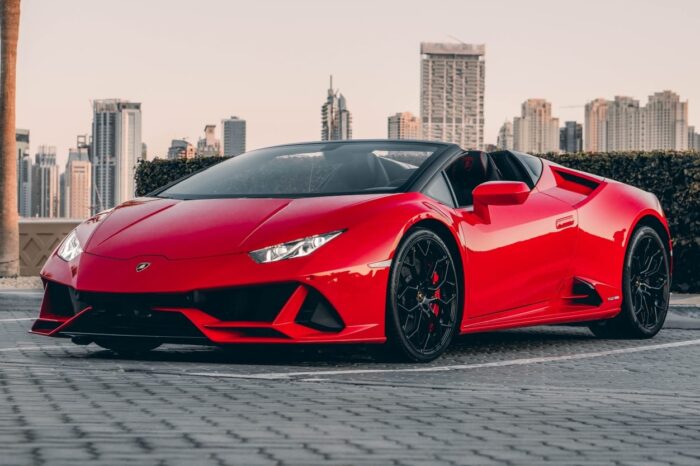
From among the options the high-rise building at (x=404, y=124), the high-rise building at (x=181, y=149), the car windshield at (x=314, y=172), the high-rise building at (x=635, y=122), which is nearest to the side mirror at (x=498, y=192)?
the car windshield at (x=314, y=172)

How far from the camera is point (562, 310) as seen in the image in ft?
26.5

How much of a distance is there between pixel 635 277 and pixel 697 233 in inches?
190

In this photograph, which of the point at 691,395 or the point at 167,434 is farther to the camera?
the point at 691,395

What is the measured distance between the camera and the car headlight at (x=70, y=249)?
6.86 m

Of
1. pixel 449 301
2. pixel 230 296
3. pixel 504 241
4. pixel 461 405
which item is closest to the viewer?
pixel 461 405

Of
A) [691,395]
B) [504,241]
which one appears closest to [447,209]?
[504,241]

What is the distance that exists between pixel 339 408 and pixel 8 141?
46.9 ft

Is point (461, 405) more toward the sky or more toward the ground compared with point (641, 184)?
more toward the ground

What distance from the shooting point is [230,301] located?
6.38m

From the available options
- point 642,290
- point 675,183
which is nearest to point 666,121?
point 675,183

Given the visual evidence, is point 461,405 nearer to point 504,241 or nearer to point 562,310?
point 504,241

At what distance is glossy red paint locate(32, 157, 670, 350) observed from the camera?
635 cm

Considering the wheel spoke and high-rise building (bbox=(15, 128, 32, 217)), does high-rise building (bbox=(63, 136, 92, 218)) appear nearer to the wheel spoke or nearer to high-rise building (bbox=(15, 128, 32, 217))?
high-rise building (bbox=(15, 128, 32, 217))

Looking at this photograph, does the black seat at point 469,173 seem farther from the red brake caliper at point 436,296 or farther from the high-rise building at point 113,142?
the high-rise building at point 113,142
